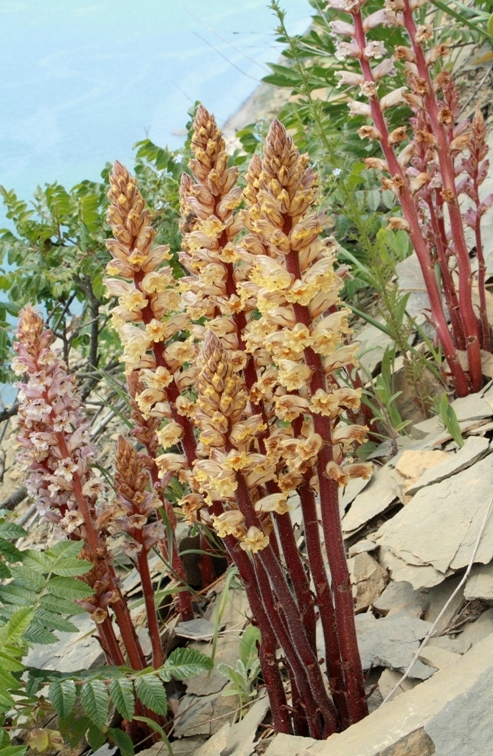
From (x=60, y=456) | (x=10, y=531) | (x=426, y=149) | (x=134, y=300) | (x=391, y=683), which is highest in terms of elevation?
(x=426, y=149)

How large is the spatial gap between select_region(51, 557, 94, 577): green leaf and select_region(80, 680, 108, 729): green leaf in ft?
0.73

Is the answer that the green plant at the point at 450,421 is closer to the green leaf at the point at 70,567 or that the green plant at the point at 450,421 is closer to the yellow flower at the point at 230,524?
the yellow flower at the point at 230,524

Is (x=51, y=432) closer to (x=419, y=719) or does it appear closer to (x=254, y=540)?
(x=254, y=540)

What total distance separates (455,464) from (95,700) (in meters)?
1.11

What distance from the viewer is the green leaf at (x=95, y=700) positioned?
1656 mm

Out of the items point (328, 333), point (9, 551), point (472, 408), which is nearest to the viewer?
point (328, 333)

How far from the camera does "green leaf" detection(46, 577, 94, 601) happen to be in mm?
1722

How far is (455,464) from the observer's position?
7.25 ft

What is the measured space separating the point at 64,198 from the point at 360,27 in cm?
153

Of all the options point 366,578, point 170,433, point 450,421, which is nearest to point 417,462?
point 450,421

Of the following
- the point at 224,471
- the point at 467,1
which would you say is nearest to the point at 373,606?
the point at 224,471

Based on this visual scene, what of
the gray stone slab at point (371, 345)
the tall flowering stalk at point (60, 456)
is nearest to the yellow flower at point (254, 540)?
the tall flowering stalk at point (60, 456)

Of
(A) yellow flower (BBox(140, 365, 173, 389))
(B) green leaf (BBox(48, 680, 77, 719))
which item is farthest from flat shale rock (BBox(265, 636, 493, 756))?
(A) yellow flower (BBox(140, 365, 173, 389))

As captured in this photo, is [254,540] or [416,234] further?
[416,234]
